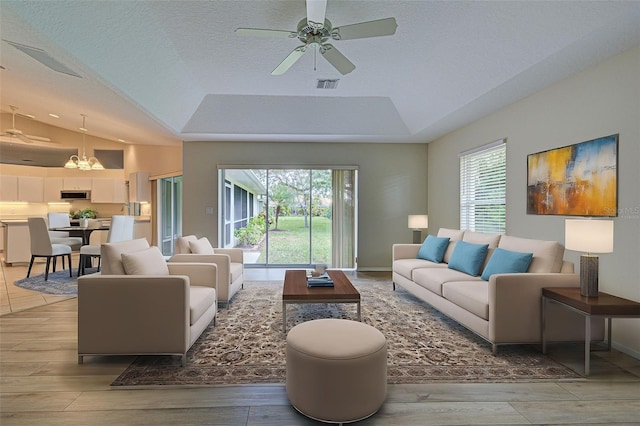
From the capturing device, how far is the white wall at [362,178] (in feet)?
21.4

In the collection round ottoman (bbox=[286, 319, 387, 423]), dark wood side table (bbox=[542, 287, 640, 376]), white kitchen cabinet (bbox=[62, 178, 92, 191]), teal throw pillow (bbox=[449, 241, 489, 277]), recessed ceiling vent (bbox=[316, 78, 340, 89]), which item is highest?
recessed ceiling vent (bbox=[316, 78, 340, 89])

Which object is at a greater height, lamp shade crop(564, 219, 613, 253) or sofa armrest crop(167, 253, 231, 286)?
lamp shade crop(564, 219, 613, 253)

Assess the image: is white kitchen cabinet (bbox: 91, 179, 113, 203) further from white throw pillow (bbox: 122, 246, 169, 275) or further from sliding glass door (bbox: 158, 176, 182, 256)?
white throw pillow (bbox: 122, 246, 169, 275)

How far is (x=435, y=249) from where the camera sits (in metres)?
4.66

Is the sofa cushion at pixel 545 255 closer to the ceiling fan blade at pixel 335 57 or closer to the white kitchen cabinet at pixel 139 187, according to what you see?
the ceiling fan blade at pixel 335 57

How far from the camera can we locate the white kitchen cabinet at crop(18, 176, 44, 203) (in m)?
7.97

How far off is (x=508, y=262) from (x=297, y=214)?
14.2ft

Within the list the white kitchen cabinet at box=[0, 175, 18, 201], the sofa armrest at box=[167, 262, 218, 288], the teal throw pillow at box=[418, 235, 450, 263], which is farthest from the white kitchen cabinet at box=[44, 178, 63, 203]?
the teal throw pillow at box=[418, 235, 450, 263]

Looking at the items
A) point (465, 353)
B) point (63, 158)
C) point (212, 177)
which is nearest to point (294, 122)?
point (212, 177)

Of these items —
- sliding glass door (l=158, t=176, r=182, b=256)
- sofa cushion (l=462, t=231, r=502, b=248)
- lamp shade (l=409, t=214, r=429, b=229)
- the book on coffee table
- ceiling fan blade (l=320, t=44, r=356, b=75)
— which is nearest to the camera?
ceiling fan blade (l=320, t=44, r=356, b=75)

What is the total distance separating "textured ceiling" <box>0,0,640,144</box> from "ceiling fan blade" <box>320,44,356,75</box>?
1.31 ft

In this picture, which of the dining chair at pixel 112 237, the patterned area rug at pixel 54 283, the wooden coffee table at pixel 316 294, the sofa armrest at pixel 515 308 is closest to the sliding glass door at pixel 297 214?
the dining chair at pixel 112 237

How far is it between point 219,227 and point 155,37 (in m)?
3.80

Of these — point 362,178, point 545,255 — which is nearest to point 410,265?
point 545,255
